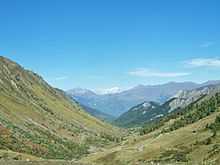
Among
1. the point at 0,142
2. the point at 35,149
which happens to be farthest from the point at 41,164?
the point at 35,149

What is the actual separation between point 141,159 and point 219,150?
35.2m

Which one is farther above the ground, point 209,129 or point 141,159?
point 209,129

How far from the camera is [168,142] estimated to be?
140 metres

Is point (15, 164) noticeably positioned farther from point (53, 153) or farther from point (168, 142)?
point (53, 153)

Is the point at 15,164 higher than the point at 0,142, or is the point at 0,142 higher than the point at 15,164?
the point at 0,142

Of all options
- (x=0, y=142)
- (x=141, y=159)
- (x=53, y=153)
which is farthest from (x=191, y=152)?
(x=53, y=153)

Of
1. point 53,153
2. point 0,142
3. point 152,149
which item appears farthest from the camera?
point 53,153

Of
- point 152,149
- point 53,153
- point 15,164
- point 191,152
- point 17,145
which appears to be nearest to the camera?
point 15,164

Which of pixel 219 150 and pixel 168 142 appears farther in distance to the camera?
pixel 168 142

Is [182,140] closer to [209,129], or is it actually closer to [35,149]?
[209,129]

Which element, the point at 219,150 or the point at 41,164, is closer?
the point at 41,164

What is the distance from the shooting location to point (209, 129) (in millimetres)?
138000

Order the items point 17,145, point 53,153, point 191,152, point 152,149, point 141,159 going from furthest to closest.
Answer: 1. point 53,153
2. point 17,145
3. point 152,149
4. point 141,159
5. point 191,152

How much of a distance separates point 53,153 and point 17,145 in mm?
22046
